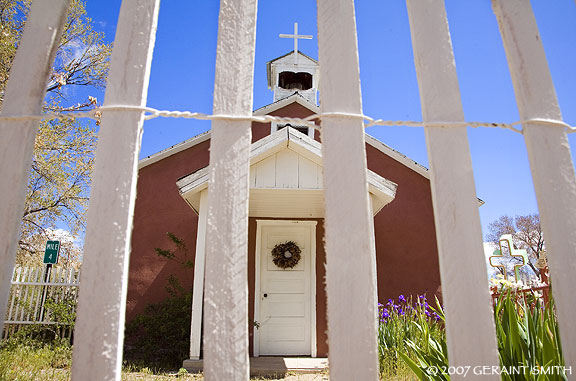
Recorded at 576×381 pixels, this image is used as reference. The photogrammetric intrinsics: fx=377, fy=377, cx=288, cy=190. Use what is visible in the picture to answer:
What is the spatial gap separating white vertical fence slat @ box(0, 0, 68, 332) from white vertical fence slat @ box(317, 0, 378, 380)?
888 mm

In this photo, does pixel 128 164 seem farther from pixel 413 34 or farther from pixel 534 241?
pixel 534 241

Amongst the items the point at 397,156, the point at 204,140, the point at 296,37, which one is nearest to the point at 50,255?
the point at 204,140

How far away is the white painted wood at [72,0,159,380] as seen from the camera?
0.99 metres

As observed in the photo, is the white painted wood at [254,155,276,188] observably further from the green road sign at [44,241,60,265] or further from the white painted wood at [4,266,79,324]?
A: the green road sign at [44,241,60,265]

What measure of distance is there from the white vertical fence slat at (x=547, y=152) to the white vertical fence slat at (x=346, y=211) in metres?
0.55

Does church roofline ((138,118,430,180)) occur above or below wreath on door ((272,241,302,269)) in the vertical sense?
above

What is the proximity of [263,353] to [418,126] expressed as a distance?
7.01 m

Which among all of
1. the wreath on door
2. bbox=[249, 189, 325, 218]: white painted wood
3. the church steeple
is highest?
the church steeple

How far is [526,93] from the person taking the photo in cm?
127

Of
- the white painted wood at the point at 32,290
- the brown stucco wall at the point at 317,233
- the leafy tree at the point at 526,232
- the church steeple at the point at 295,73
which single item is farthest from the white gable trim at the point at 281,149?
the leafy tree at the point at 526,232

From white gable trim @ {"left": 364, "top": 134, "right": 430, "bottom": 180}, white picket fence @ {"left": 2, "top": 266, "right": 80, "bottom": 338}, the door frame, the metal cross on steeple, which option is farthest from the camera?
the metal cross on steeple

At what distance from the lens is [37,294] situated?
330 inches

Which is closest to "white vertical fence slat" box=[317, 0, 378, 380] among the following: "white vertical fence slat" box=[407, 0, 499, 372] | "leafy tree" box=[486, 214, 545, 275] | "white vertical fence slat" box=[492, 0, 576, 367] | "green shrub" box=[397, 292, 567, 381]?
"white vertical fence slat" box=[407, 0, 499, 372]

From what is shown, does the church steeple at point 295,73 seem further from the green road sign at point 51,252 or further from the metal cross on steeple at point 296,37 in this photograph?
the green road sign at point 51,252
